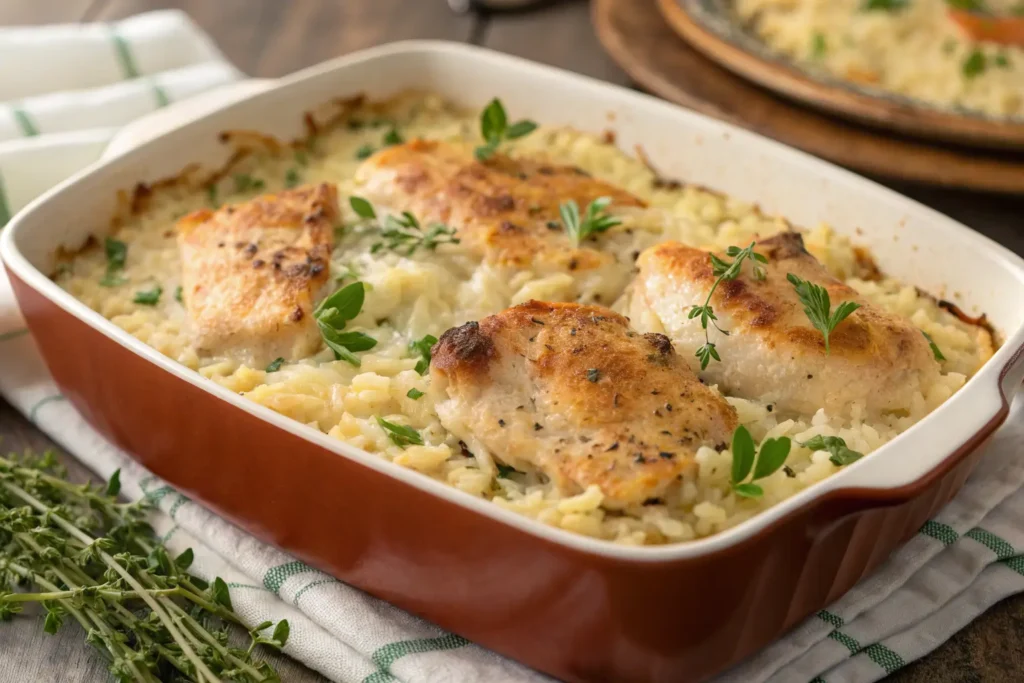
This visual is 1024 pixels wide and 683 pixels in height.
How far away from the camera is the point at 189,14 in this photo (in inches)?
229

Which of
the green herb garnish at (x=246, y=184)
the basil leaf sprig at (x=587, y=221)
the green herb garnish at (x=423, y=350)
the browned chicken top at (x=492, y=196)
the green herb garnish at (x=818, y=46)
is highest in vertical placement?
the green herb garnish at (x=818, y=46)

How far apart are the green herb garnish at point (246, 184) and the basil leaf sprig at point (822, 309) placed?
6.21 ft

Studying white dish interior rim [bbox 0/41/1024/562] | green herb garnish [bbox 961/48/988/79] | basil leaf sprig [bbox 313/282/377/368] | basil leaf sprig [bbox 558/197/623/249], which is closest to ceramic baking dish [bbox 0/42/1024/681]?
white dish interior rim [bbox 0/41/1024/562]

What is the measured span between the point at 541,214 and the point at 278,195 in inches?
31.5

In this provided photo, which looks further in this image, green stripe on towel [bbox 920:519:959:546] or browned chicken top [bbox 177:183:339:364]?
browned chicken top [bbox 177:183:339:364]

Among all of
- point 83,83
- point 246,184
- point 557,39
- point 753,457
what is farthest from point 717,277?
point 83,83

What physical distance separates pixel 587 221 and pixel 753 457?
112 centimetres

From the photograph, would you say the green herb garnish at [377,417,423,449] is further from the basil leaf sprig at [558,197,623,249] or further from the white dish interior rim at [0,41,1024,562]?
the basil leaf sprig at [558,197,623,249]

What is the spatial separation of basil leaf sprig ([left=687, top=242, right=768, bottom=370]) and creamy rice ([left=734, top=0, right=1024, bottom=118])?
6.65 ft

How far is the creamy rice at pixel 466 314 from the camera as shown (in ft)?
7.75

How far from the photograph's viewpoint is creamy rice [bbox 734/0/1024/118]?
4555 millimetres

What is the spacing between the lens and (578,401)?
2.48 metres

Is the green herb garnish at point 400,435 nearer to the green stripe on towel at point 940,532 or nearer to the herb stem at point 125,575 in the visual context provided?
the herb stem at point 125,575

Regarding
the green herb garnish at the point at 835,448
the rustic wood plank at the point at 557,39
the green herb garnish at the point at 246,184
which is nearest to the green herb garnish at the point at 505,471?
the green herb garnish at the point at 835,448
